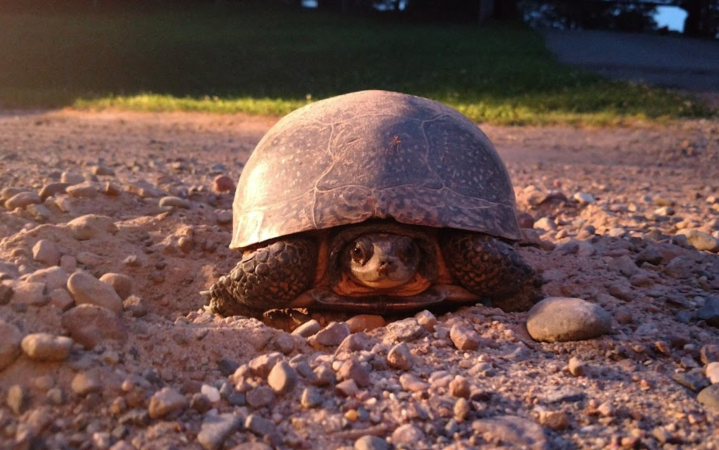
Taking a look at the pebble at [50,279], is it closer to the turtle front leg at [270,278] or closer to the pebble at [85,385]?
the pebble at [85,385]

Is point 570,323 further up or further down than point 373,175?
further down

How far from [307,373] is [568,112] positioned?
905cm

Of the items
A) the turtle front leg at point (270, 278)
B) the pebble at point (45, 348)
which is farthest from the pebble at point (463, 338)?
the pebble at point (45, 348)

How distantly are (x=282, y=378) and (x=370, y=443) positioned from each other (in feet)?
1.28

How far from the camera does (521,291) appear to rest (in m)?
3.34

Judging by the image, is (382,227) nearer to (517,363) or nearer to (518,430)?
(517,363)

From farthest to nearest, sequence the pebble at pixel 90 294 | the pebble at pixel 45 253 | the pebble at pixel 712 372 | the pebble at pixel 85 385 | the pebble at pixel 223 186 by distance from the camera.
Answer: the pebble at pixel 223 186 → the pebble at pixel 45 253 → the pebble at pixel 90 294 → the pebble at pixel 712 372 → the pebble at pixel 85 385

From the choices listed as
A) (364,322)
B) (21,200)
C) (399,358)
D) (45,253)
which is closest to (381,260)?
(364,322)

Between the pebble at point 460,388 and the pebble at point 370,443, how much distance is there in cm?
35

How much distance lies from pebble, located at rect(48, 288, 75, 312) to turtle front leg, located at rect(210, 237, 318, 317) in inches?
34.1

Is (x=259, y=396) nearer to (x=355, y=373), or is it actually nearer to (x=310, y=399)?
(x=310, y=399)

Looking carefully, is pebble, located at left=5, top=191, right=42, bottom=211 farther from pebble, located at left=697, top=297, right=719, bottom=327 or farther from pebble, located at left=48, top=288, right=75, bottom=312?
pebble, located at left=697, top=297, right=719, bottom=327

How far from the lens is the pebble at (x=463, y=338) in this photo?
2.70 meters

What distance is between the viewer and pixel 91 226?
13.2 feet
